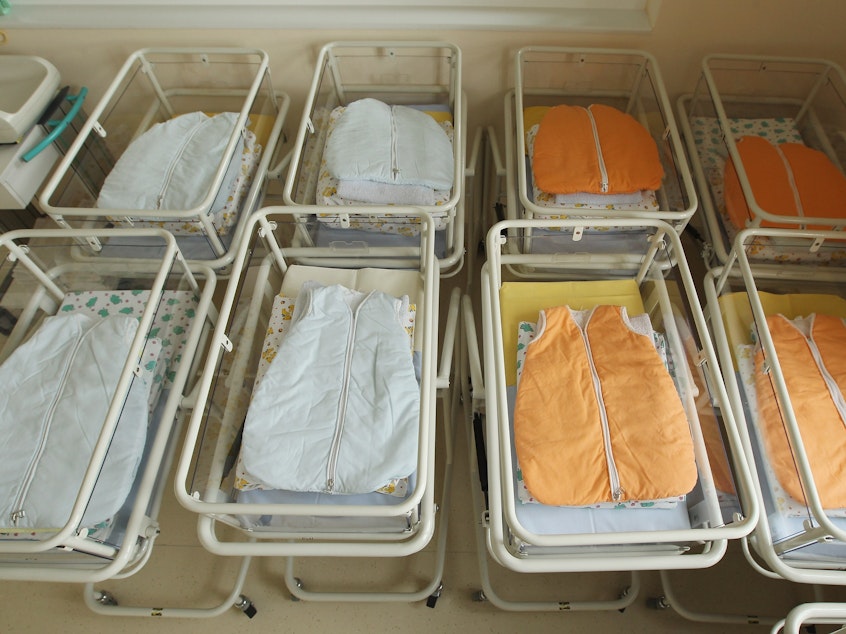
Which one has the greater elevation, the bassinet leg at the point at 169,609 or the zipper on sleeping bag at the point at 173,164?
the zipper on sleeping bag at the point at 173,164

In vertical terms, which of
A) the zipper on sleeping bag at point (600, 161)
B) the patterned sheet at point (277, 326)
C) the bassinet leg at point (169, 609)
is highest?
the zipper on sleeping bag at point (600, 161)

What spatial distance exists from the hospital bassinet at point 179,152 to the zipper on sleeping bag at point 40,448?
1.35 feet

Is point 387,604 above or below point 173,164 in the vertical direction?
below

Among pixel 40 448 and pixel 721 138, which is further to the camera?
pixel 721 138

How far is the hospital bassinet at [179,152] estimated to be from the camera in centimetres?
162

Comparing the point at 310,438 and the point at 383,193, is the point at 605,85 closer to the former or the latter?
the point at 383,193

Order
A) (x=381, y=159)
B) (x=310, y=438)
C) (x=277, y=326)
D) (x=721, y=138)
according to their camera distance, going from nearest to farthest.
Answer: (x=310, y=438)
(x=277, y=326)
(x=381, y=159)
(x=721, y=138)

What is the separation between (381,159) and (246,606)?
1.43 m

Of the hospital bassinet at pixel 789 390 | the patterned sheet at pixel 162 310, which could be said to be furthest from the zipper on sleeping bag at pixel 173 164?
the hospital bassinet at pixel 789 390

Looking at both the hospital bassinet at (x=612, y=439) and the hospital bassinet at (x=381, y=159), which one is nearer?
the hospital bassinet at (x=612, y=439)

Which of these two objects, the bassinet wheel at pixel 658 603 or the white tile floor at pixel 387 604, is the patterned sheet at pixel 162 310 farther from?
the bassinet wheel at pixel 658 603

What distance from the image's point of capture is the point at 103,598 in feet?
5.44

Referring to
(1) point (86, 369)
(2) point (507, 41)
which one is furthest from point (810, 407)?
(1) point (86, 369)

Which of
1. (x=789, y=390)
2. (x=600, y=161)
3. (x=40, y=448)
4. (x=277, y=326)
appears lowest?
(x=40, y=448)
